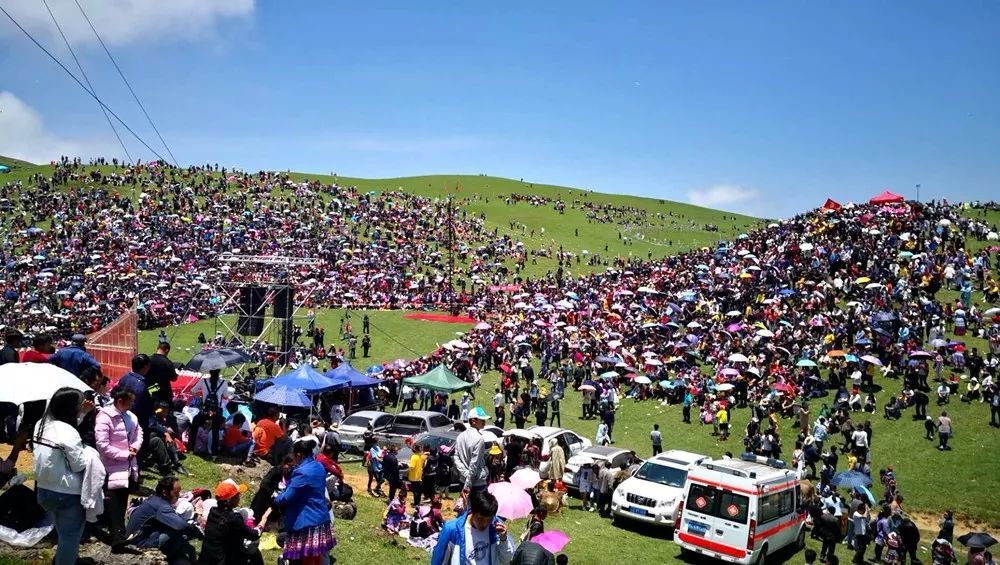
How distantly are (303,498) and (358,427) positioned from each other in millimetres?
12650

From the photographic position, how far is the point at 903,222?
37.5 m

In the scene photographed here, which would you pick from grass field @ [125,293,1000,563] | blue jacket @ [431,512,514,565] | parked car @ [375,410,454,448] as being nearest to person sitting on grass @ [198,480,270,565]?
blue jacket @ [431,512,514,565]

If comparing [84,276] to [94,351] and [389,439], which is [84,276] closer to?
[94,351]

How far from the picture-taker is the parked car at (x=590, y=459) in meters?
16.4

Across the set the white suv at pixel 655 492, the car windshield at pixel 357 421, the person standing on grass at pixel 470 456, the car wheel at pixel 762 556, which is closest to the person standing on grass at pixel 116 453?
the person standing on grass at pixel 470 456

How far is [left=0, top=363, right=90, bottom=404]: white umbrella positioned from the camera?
838 cm

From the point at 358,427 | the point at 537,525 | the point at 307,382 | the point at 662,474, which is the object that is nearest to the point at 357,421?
the point at 358,427

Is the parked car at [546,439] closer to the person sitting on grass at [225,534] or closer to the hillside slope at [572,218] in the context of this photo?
the person sitting on grass at [225,534]

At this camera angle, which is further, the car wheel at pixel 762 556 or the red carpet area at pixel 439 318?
the red carpet area at pixel 439 318

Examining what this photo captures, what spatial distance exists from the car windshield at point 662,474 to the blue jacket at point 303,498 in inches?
384

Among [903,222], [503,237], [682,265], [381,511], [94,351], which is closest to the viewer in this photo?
[381,511]

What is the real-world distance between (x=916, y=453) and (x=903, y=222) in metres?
21.4

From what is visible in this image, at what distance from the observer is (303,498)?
21.6 ft

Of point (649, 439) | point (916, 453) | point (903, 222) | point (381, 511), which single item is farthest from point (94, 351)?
point (903, 222)
